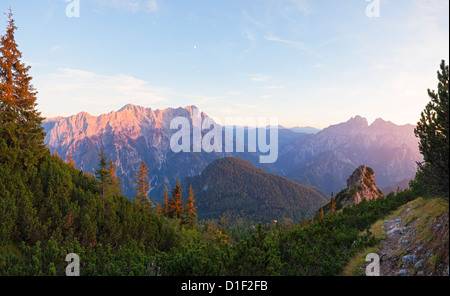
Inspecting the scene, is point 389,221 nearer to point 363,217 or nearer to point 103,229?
point 363,217

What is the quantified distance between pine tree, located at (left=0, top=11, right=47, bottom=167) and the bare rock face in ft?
234

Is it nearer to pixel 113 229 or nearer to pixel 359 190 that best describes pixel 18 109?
pixel 113 229

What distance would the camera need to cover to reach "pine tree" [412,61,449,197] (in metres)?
7.15

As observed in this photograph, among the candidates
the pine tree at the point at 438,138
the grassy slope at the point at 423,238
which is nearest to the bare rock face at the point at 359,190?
the grassy slope at the point at 423,238

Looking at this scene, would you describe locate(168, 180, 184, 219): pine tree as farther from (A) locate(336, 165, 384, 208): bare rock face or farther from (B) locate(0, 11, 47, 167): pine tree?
(A) locate(336, 165, 384, 208): bare rock face

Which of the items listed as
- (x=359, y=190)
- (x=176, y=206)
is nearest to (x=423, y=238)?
(x=176, y=206)

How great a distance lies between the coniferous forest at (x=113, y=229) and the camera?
7242 millimetres

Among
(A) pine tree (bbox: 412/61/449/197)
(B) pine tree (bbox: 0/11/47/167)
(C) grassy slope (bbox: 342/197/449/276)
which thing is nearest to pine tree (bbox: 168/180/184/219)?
(B) pine tree (bbox: 0/11/47/167)

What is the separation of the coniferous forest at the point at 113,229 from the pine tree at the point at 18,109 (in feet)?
Answer: 0.26

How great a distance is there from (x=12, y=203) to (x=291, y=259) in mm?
17039

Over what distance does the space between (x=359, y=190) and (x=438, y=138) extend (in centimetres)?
7235

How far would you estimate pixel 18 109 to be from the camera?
71.2 ft

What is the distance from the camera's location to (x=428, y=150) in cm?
784

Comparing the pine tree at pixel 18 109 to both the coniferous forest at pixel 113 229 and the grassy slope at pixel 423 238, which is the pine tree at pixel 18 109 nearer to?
the coniferous forest at pixel 113 229
